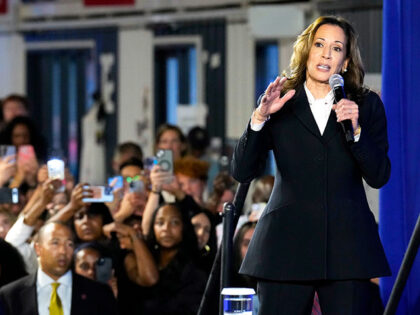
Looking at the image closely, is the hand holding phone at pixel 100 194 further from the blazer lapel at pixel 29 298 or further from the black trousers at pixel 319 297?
the black trousers at pixel 319 297

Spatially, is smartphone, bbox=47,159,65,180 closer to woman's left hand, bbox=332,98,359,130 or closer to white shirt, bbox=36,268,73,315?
white shirt, bbox=36,268,73,315

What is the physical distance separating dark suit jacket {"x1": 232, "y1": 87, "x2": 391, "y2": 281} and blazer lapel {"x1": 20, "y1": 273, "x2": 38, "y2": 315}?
88.3 inches

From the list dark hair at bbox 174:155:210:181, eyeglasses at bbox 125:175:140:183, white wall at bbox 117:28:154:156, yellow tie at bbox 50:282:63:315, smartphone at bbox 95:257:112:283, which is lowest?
yellow tie at bbox 50:282:63:315

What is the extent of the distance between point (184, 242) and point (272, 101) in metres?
3.00

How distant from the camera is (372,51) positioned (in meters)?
5.33

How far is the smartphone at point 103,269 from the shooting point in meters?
5.83

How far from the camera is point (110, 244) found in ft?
19.8

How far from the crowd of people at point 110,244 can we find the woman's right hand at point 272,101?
7.33 feet

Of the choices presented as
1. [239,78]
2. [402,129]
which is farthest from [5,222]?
[239,78]

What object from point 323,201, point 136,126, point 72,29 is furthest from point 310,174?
point 72,29

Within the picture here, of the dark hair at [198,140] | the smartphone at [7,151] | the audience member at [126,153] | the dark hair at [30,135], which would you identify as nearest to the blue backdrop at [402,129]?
the smartphone at [7,151]

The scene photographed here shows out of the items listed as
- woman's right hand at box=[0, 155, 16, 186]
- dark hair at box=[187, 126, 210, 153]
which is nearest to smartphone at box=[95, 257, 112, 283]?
woman's right hand at box=[0, 155, 16, 186]

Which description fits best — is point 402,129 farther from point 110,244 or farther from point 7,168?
point 7,168

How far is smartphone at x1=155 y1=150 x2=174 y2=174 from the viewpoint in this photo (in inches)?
248
